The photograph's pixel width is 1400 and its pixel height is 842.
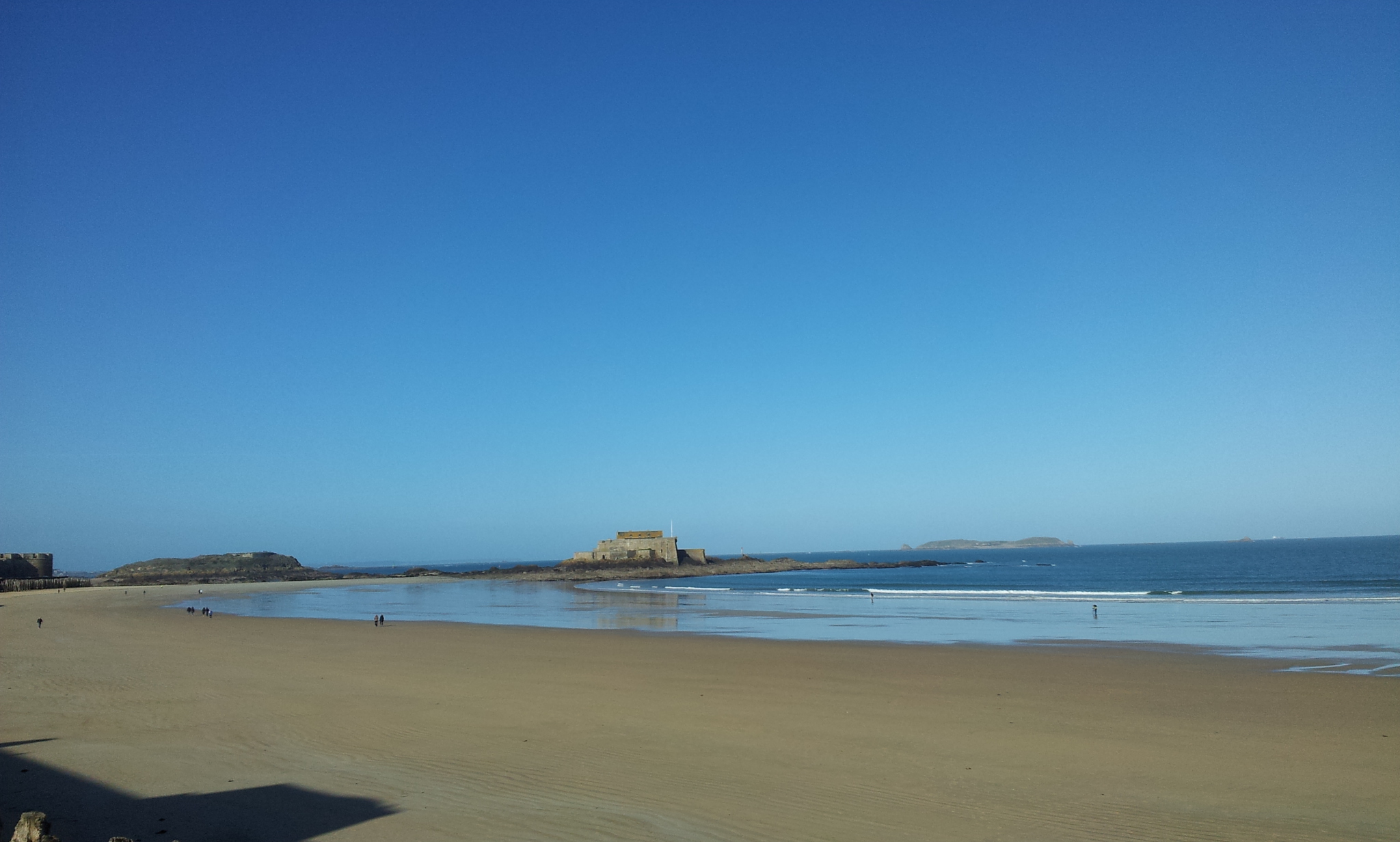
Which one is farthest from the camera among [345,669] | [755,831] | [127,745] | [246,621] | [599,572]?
[599,572]

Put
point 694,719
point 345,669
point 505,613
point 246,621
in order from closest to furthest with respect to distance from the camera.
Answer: point 694,719 < point 345,669 < point 246,621 < point 505,613

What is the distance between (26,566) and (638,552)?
6551 cm

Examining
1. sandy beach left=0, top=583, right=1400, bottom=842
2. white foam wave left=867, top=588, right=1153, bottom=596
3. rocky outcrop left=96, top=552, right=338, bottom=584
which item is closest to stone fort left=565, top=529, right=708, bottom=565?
rocky outcrop left=96, top=552, right=338, bottom=584

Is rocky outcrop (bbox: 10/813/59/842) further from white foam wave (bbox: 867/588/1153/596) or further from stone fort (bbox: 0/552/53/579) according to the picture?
stone fort (bbox: 0/552/53/579)

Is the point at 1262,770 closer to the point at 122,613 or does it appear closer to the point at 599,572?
the point at 122,613

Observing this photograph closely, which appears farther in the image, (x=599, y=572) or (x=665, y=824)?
(x=599, y=572)

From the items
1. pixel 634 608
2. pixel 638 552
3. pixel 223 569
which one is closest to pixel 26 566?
pixel 223 569

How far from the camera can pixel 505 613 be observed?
121 ft

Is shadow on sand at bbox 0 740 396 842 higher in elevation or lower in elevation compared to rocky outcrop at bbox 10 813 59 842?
lower

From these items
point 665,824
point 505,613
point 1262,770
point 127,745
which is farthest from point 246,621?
point 1262,770

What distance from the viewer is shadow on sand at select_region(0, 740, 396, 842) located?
249 inches

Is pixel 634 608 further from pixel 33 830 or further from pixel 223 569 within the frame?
pixel 223 569

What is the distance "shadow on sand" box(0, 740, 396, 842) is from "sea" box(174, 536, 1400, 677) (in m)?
17.6

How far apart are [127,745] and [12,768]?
3.96 feet
